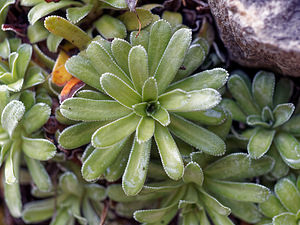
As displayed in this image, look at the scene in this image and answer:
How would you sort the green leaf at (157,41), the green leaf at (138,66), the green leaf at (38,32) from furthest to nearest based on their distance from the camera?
1. the green leaf at (38,32)
2. the green leaf at (157,41)
3. the green leaf at (138,66)

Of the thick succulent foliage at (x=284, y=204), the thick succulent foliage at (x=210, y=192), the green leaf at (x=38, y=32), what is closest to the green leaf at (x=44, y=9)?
the green leaf at (x=38, y=32)

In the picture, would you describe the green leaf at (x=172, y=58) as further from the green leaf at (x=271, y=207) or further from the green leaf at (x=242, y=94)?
the green leaf at (x=271, y=207)

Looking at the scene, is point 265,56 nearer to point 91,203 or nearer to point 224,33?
point 224,33

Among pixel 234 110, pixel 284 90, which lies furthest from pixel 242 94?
pixel 284 90

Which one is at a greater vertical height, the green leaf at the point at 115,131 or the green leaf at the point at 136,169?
the green leaf at the point at 115,131

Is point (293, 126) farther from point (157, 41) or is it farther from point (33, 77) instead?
point (33, 77)

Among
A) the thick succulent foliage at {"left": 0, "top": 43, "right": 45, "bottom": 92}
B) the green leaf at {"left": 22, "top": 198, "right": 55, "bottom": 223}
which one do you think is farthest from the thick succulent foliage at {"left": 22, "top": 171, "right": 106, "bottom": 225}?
the thick succulent foliage at {"left": 0, "top": 43, "right": 45, "bottom": 92}

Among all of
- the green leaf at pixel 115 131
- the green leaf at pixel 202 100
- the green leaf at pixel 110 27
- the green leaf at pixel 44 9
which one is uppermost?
the green leaf at pixel 44 9
